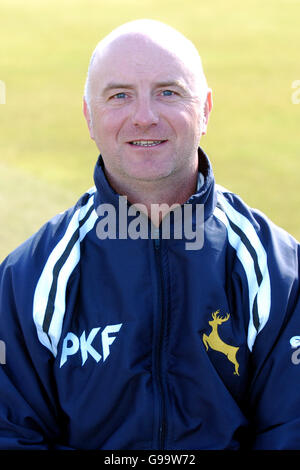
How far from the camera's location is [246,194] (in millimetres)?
3055

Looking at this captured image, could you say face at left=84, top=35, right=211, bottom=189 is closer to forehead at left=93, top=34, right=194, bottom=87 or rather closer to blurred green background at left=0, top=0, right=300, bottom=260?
forehead at left=93, top=34, right=194, bottom=87

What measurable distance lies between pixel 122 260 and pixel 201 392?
0.28 meters

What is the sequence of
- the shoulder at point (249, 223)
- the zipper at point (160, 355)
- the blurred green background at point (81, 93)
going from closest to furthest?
1. the zipper at point (160, 355)
2. the shoulder at point (249, 223)
3. the blurred green background at point (81, 93)

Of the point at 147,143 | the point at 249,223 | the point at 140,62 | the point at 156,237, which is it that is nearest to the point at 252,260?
the point at 249,223

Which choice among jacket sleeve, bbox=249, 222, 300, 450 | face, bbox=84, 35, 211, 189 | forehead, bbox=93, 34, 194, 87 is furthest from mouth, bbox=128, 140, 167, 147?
jacket sleeve, bbox=249, 222, 300, 450

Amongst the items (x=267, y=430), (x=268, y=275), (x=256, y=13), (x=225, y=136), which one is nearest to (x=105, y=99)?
(x=268, y=275)

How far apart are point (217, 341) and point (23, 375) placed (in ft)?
1.18

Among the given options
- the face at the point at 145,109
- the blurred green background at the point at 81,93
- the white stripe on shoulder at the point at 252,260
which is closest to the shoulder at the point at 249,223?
the white stripe on shoulder at the point at 252,260

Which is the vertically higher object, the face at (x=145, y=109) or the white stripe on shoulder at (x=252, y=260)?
the face at (x=145, y=109)

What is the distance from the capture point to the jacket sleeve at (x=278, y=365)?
4.06 feet

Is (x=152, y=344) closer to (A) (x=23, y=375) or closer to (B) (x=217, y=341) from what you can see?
(B) (x=217, y=341)

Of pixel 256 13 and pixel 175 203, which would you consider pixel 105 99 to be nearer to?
pixel 175 203

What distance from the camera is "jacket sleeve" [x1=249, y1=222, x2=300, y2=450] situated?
4.06 feet

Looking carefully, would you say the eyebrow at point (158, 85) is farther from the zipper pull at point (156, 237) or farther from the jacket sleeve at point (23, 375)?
the jacket sleeve at point (23, 375)
